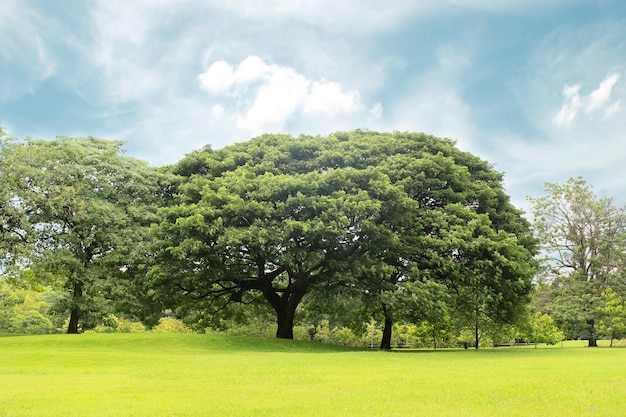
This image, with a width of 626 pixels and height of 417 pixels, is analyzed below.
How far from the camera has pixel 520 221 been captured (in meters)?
34.3

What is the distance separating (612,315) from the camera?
42.0 m

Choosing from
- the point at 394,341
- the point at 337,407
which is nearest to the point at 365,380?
the point at 337,407

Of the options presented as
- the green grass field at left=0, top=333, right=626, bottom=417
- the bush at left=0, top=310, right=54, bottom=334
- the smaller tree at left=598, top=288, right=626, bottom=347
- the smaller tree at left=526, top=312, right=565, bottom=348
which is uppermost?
the smaller tree at left=598, top=288, right=626, bottom=347

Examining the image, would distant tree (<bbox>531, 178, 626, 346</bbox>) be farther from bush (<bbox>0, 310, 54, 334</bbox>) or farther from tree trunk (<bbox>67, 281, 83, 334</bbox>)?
bush (<bbox>0, 310, 54, 334</bbox>)

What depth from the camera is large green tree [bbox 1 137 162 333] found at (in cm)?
2978

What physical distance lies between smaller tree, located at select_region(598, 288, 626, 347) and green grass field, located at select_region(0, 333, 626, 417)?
29.3 metres

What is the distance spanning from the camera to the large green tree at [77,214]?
29.8 metres

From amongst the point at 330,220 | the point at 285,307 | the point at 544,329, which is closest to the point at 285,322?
the point at 285,307

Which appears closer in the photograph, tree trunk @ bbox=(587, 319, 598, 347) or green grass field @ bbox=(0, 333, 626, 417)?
green grass field @ bbox=(0, 333, 626, 417)

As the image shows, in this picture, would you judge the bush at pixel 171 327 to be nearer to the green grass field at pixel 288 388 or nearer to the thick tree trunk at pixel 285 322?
the thick tree trunk at pixel 285 322

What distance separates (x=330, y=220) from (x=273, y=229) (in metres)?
2.89

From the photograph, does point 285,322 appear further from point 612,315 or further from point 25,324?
point 25,324

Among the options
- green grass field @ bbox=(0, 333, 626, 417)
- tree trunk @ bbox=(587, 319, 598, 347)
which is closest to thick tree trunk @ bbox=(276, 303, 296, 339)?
green grass field @ bbox=(0, 333, 626, 417)

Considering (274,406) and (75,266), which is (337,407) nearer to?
(274,406)
